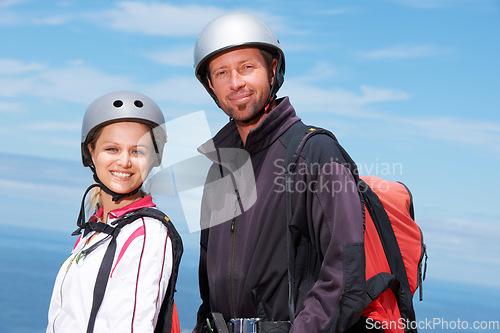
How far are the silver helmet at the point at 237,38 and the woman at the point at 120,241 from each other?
2.29 ft

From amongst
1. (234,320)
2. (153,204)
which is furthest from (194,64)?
(234,320)

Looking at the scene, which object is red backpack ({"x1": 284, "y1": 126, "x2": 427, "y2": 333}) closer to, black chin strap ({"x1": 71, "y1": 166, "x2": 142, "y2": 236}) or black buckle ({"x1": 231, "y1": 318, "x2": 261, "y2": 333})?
black buckle ({"x1": 231, "y1": 318, "x2": 261, "y2": 333})

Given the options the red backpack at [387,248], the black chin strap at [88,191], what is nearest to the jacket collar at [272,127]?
the red backpack at [387,248]

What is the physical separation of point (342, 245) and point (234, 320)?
3.53ft

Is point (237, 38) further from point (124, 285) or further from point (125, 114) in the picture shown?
point (124, 285)

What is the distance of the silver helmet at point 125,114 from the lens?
4.39 m

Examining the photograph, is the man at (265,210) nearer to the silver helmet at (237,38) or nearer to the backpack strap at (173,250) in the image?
the silver helmet at (237,38)

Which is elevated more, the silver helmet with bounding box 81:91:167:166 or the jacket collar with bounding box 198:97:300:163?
the silver helmet with bounding box 81:91:167:166

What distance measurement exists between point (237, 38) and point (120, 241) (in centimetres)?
189

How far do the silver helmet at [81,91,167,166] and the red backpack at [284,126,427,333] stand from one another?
131cm

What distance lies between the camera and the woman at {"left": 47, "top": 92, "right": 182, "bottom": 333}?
364cm

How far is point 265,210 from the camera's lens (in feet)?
12.2

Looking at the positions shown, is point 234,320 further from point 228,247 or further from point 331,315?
point 331,315

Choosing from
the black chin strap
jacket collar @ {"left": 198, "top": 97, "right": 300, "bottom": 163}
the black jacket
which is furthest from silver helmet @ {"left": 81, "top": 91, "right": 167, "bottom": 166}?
jacket collar @ {"left": 198, "top": 97, "right": 300, "bottom": 163}
